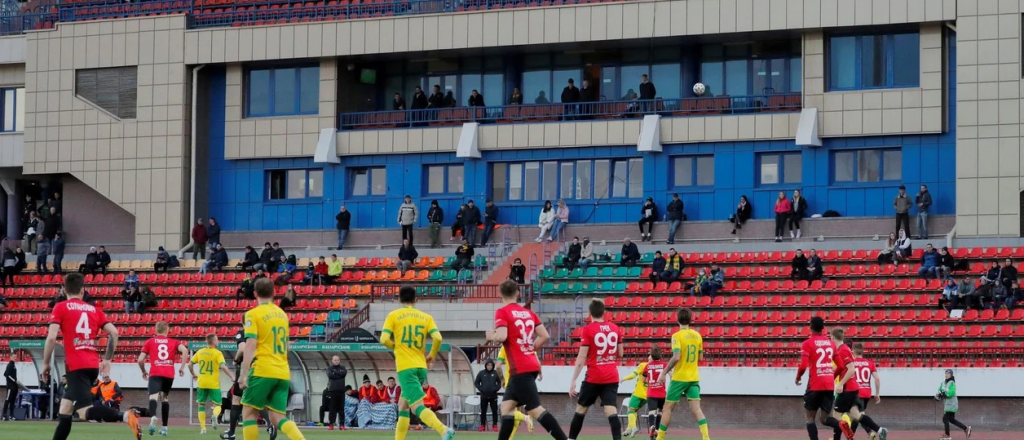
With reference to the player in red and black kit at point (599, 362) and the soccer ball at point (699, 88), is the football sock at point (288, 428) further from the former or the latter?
the soccer ball at point (699, 88)

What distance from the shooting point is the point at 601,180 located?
46.3 meters

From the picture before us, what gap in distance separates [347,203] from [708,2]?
41.4 feet

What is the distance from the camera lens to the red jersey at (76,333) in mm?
18156

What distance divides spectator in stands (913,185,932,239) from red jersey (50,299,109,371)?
88.7ft

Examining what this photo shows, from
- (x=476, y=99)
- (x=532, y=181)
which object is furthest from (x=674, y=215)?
(x=476, y=99)

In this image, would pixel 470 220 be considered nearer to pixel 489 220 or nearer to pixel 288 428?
pixel 489 220

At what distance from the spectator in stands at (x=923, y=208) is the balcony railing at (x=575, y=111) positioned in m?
4.76

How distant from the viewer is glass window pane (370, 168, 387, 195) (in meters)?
48.7

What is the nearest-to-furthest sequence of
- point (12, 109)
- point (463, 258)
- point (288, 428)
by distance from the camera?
point (288, 428)
point (463, 258)
point (12, 109)

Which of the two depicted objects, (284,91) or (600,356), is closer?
(600,356)

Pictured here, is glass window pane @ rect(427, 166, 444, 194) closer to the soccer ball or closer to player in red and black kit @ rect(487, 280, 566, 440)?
the soccer ball

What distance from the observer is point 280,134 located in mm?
49250

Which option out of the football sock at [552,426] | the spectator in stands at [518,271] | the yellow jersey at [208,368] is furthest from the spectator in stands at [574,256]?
the football sock at [552,426]

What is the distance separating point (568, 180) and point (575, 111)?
1996 mm
